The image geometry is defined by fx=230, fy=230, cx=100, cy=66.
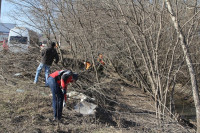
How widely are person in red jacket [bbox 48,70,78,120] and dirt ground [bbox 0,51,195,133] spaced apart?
0.46 meters

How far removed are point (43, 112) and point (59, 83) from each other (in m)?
1.15

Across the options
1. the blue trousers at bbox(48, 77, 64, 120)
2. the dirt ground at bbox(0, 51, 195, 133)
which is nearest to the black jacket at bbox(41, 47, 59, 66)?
the dirt ground at bbox(0, 51, 195, 133)

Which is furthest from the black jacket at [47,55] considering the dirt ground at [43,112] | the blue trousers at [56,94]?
the blue trousers at [56,94]

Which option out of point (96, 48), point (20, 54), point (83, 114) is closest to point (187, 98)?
point (96, 48)

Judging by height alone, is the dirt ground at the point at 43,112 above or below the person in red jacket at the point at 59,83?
below

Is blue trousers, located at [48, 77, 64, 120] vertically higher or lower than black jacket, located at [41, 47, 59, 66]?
lower

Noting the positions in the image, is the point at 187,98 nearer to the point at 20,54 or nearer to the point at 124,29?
the point at 124,29

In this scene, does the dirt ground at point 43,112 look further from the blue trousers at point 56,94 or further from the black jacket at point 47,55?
the black jacket at point 47,55

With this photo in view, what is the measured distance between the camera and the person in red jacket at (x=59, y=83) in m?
4.89

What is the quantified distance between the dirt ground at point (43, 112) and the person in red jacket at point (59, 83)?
463 millimetres

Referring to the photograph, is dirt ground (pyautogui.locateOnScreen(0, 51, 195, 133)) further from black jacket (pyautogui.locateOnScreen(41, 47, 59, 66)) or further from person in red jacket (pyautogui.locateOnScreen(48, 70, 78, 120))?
black jacket (pyautogui.locateOnScreen(41, 47, 59, 66))

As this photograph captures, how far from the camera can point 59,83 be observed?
5.11 m

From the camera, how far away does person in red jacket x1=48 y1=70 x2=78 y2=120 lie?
4.89 m

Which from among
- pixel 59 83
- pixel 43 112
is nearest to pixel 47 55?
pixel 43 112
